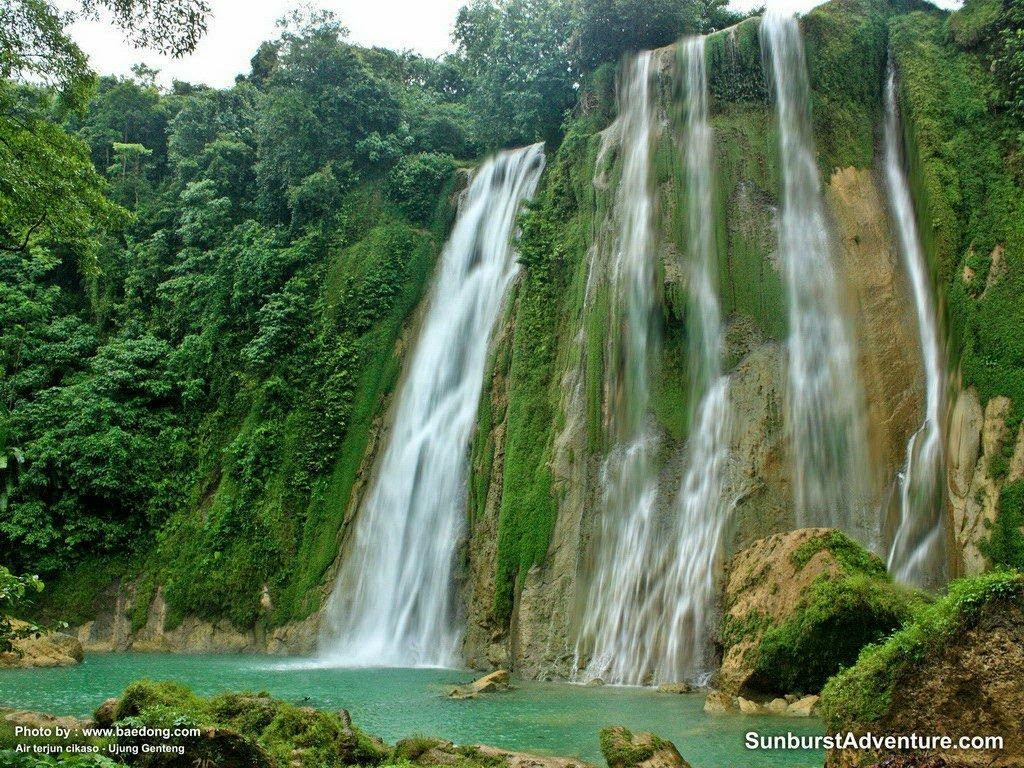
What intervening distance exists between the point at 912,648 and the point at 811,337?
10.6 m

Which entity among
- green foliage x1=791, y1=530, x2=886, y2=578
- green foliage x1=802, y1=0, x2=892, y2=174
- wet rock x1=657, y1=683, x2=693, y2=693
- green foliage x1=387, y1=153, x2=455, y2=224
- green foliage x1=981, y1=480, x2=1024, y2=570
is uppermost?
green foliage x1=387, y1=153, x2=455, y2=224

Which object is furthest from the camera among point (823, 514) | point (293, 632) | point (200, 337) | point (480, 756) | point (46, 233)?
point (200, 337)

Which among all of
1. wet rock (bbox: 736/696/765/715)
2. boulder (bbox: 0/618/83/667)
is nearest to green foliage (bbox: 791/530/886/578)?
wet rock (bbox: 736/696/765/715)

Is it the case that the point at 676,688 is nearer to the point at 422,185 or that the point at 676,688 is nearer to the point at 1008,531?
the point at 1008,531

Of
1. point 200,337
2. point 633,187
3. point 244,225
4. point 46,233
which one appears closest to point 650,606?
point 633,187

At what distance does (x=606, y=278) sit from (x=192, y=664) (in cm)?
1207

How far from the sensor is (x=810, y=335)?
15758 mm

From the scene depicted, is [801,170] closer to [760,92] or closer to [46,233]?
[760,92]

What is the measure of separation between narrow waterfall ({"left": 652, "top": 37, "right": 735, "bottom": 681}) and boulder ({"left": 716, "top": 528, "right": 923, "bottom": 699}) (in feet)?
6.20

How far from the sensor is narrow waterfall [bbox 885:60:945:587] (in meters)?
13.2

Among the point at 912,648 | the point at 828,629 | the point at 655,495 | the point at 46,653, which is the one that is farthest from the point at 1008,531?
the point at 46,653

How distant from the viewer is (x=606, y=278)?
18.2 m

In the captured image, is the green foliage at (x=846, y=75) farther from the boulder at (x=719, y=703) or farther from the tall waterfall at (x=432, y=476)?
the boulder at (x=719, y=703)

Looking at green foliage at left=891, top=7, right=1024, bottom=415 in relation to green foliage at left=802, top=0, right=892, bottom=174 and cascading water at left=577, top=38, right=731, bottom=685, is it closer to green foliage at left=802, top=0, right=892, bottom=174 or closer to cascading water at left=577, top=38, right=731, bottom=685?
green foliage at left=802, top=0, right=892, bottom=174
